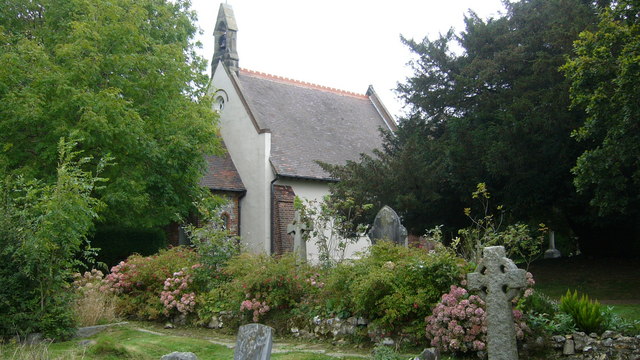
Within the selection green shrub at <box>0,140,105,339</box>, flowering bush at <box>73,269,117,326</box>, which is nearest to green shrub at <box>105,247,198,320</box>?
flowering bush at <box>73,269,117,326</box>

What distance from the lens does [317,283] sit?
36.3ft

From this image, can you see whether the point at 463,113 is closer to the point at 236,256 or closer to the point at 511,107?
the point at 511,107

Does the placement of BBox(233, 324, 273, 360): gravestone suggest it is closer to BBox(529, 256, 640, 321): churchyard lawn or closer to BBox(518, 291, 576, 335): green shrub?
BBox(518, 291, 576, 335): green shrub

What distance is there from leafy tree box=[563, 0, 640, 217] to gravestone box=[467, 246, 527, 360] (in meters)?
7.04

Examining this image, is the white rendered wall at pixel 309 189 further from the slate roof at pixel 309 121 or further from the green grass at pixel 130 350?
the green grass at pixel 130 350

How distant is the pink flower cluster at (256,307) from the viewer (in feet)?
35.3

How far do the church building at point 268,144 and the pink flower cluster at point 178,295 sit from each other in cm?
978

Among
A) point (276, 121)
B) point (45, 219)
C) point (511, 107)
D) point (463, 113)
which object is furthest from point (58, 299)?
point (276, 121)

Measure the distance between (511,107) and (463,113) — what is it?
132 inches

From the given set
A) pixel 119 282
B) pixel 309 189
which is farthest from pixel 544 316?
pixel 309 189

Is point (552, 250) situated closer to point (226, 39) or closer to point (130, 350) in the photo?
point (226, 39)

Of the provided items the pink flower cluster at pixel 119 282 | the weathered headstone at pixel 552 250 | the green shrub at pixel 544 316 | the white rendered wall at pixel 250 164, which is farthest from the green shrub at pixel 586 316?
the weathered headstone at pixel 552 250

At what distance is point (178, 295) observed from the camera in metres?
12.5

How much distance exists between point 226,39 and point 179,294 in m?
18.0
